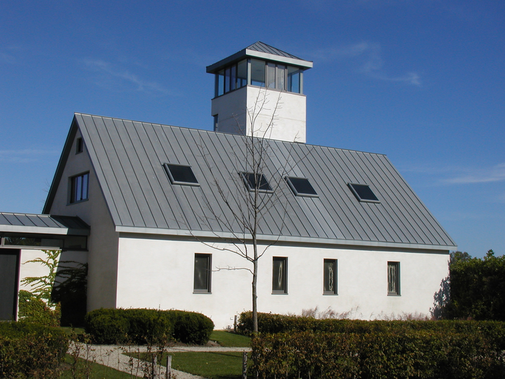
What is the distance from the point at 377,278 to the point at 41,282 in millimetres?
12650

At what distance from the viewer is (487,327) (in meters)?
18.6

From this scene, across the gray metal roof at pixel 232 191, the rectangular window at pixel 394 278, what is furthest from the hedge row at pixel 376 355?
the rectangular window at pixel 394 278

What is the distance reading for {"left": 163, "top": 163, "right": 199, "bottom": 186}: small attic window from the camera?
2139 centimetres

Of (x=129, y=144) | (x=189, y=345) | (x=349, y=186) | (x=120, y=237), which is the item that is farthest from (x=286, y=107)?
(x=189, y=345)

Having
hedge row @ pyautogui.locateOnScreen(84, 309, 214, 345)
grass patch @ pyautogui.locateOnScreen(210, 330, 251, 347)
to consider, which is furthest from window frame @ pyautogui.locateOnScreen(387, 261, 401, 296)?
hedge row @ pyautogui.locateOnScreen(84, 309, 214, 345)

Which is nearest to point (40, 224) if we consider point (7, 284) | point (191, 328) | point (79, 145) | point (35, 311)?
point (7, 284)

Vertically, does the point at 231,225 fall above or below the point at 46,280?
above

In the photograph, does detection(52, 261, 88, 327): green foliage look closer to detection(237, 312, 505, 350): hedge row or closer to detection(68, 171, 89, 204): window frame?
detection(68, 171, 89, 204): window frame

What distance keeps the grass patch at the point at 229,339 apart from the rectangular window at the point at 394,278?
7785 mm

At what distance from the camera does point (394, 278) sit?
79.5ft

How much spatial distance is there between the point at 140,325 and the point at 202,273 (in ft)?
15.3

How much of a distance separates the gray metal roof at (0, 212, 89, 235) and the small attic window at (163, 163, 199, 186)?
3497 millimetres

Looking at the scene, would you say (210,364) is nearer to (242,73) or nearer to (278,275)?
(278,275)

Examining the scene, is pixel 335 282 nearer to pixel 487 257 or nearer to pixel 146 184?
pixel 487 257
